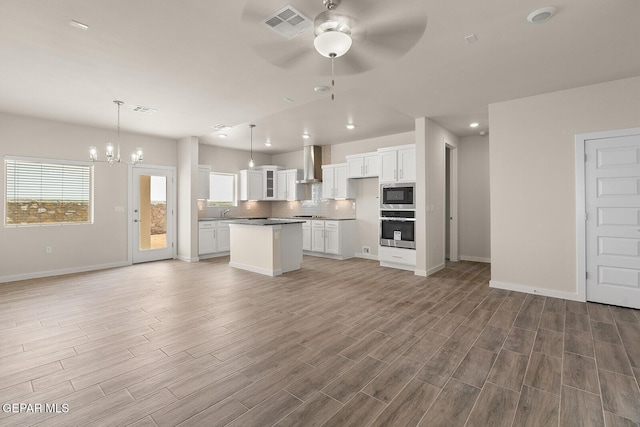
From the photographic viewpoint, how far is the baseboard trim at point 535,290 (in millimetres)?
3915

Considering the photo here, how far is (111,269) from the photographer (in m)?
6.02

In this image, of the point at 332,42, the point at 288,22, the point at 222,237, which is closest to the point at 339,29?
the point at 332,42

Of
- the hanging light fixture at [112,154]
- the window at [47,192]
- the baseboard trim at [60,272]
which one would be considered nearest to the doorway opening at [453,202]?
the hanging light fixture at [112,154]

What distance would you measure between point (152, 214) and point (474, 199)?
7.34 m

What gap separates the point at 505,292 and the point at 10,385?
5315 millimetres

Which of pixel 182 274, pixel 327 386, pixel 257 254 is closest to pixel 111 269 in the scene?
Answer: pixel 182 274

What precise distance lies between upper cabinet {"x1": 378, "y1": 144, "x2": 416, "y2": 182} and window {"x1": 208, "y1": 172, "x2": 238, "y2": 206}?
14.7 feet

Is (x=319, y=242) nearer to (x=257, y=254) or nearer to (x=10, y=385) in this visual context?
(x=257, y=254)

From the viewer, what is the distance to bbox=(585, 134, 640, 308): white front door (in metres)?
3.56

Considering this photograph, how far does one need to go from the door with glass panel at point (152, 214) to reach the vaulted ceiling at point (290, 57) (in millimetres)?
1842

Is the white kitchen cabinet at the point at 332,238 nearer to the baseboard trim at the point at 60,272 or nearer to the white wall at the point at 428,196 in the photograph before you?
the white wall at the point at 428,196

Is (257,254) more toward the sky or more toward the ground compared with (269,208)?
more toward the ground

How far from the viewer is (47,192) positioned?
5473 millimetres

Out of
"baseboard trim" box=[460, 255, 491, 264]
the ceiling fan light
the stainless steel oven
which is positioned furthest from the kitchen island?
"baseboard trim" box=[460, 255, 491, 264]
